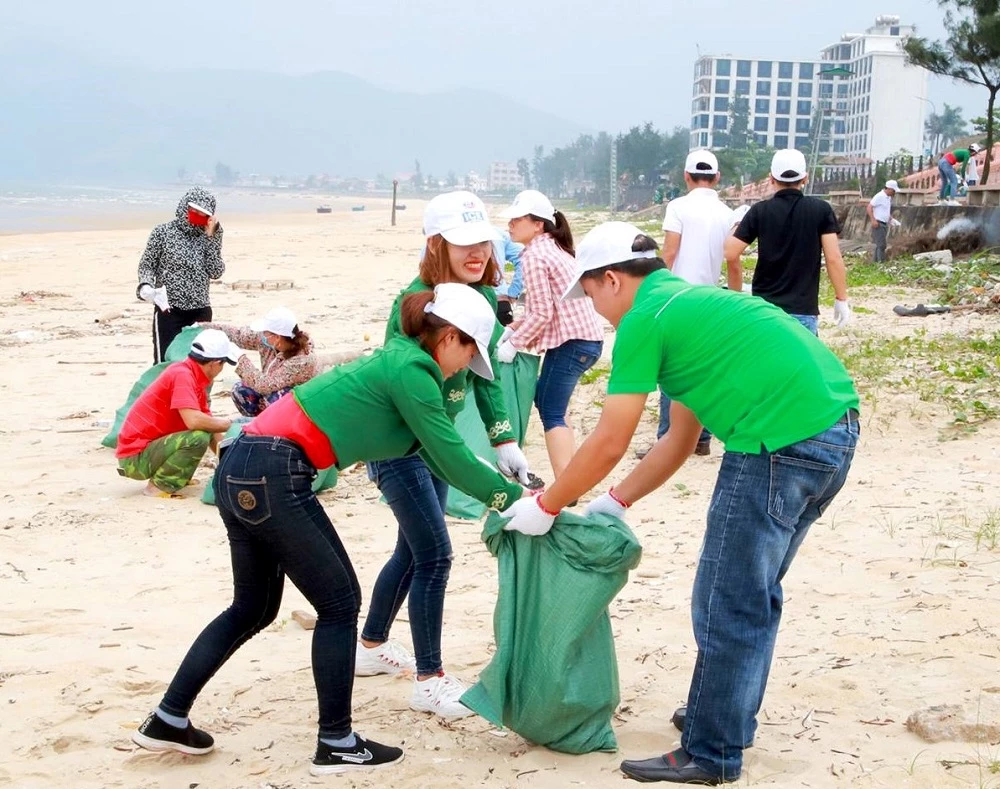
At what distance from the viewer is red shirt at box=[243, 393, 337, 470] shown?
305 centimetres

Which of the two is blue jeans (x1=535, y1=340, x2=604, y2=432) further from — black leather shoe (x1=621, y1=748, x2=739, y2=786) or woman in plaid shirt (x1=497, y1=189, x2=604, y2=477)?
black leather shoe (x1=621, y1=748, x2=739, y2=786)

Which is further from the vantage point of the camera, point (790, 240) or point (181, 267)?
point (181, 267)

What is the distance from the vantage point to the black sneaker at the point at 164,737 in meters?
3.29

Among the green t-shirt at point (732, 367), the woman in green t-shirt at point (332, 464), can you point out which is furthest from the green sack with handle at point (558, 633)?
the green t-shirt at point (732, 367)

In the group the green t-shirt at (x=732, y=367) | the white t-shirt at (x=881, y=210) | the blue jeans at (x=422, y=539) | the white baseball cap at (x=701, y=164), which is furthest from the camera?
the white t-shirt at (x=881, y=210)

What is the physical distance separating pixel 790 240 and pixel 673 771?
3.75m

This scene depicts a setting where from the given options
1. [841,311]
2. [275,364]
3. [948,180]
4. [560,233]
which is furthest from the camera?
[948,180]

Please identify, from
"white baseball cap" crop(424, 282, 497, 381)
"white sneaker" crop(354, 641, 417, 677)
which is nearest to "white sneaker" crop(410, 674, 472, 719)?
"white sneaker" crop(354, 641, 417, 677)

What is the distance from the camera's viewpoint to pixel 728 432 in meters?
2.90

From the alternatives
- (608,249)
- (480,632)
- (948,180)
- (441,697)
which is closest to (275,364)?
(480,632)

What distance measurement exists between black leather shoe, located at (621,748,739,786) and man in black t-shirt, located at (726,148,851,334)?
3.51 m

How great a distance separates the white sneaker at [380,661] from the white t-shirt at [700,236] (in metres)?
3.18

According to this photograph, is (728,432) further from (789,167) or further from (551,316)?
(789,167)

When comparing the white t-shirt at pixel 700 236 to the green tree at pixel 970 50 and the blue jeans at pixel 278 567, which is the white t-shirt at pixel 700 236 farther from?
the green tree at pixel 970 50
